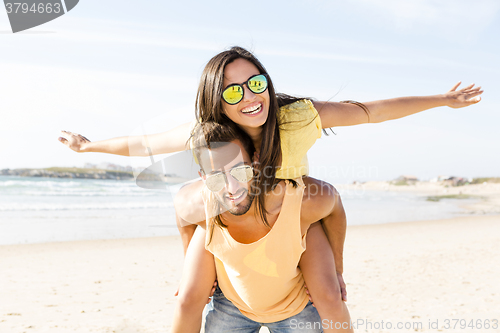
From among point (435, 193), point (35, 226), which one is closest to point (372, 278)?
point (35, 226)

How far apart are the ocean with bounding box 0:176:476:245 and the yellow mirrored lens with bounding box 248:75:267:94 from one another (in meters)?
5.71

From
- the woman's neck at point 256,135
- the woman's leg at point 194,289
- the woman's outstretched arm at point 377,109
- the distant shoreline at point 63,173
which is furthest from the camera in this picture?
the distant shoreline at point 63,173

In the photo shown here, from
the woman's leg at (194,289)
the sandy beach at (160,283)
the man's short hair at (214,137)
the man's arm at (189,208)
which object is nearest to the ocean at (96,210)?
the sandy beach at (160,283)

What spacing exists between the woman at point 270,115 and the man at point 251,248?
0.06 m

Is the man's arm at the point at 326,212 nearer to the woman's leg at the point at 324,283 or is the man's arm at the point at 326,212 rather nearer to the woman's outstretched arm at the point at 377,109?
the woman's leg at the point at 324,283

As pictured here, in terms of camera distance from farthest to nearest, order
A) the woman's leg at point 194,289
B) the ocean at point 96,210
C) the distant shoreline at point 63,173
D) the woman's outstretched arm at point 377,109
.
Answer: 1. the distant shoreline at point 63,173
2. the ocean at point 96,210
3. the woman's outstretched arm at point 377,109
4. the woman's leg at point 194,289

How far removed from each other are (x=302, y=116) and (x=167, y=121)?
104cm

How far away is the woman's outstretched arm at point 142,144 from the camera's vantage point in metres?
2.68

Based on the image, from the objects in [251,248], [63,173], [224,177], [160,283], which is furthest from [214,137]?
[63,173]

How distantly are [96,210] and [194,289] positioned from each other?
580 inches

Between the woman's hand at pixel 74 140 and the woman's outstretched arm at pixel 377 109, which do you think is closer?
the woman's outstretched arm at pixel 377 109

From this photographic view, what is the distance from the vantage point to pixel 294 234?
225cm

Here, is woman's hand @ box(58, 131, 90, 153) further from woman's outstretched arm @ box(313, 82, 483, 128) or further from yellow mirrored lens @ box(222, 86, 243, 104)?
woman's outstretched arm @ box(313, 82, 483, 128)

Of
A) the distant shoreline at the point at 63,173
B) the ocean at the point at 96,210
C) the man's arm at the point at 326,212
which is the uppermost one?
the man's arm at the point at 326,212
